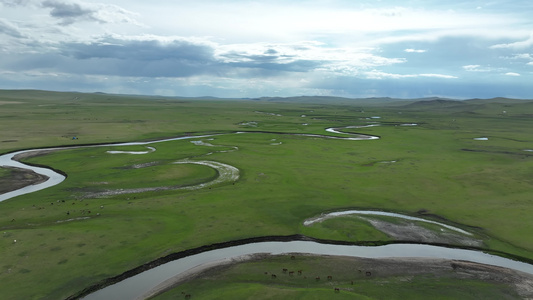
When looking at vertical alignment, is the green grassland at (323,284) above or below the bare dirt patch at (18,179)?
below

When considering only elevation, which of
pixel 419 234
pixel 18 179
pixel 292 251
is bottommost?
pixel 292 251

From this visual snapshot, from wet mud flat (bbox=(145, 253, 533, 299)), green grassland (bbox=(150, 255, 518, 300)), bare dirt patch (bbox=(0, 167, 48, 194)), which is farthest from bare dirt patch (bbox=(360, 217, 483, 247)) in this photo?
bare dirt patch (bbox=(0, 167, 48, 194))

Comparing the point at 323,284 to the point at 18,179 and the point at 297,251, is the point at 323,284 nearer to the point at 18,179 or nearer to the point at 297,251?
the point at 297,251

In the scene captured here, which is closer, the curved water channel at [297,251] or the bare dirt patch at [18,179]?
the curved water channel at [297,251]

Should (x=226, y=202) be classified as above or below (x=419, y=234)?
above

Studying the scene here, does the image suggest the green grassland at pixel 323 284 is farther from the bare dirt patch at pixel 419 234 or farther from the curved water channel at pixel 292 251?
the bare dirt patch at pixel 419 234

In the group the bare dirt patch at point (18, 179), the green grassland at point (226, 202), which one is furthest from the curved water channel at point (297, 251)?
the bare dirt patch at point (18, 179)

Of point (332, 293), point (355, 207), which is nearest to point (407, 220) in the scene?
point (355, 207)

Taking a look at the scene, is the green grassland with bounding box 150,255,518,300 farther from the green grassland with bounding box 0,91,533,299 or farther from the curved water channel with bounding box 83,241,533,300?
the curved water channel with bounding box 83,241,533,300

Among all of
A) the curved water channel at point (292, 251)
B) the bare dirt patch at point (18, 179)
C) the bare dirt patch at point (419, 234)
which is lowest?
the curved water channel at point (292, 251)

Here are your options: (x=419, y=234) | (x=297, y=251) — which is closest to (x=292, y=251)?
(x=297, y=251)

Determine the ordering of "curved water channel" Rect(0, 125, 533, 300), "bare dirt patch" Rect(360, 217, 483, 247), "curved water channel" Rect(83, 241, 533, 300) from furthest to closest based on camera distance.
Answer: "bare dirt patch" Rect(360, 217, 483, 247)
"curved water channel" Rect(0, 125, 533, 300)
"curved water channel" Rect(83, 241, 533, 300)
